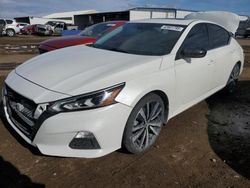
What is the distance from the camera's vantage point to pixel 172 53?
3.44m

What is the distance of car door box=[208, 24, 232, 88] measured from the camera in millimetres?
4432

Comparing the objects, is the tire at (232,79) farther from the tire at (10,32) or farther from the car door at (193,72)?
the tire at (10,32)

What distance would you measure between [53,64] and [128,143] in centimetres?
141

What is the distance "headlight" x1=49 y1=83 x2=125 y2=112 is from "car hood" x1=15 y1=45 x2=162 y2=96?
6 centimetres

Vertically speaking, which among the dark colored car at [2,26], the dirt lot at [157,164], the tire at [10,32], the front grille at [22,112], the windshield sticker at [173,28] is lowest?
the tire at [10,32]

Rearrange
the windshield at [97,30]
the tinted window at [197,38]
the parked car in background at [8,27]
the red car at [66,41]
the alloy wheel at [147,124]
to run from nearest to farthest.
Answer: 1. the alloy wheel at [147,124]
2. the tinted window at [197,38]
3. the red car at [66,41]
4. the windshield at [97,30]
5. the parked car in background at [8,27]

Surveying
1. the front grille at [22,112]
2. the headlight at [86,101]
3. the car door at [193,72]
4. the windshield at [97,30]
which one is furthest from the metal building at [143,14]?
the headlight at [86,101]

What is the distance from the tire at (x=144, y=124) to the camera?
289cm

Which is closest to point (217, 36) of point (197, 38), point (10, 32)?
point (197, 38)

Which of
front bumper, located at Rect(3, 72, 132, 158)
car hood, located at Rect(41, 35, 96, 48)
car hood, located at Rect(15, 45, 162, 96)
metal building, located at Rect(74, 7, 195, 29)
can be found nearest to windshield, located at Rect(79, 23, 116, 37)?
car hood, located at Rect(41, 35, 96, 48)

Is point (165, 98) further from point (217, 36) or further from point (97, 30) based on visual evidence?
point (97, 30)

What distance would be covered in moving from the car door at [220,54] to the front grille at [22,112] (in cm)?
299

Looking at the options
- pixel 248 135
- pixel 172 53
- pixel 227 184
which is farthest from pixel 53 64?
pixel 248 135

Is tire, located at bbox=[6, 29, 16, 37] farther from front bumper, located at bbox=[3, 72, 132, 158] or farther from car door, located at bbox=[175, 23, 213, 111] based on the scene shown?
front bumper, located at bbox=[3, 72, 132, 158]
